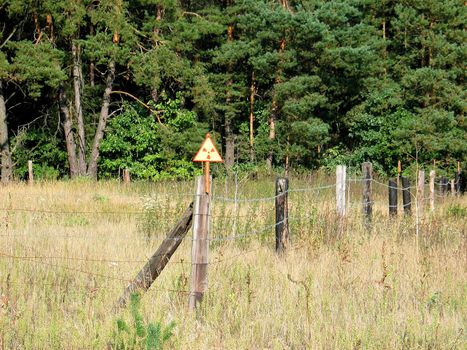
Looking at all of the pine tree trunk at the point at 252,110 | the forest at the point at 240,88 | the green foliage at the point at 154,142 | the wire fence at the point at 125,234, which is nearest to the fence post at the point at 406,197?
the wire fence at the point at 125,234

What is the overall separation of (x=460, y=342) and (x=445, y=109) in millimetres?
32534

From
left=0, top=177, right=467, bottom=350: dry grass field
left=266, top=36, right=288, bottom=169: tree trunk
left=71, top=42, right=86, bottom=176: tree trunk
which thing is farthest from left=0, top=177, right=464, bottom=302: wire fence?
left=266, top=36, right=288, bottom=169: tree trunk

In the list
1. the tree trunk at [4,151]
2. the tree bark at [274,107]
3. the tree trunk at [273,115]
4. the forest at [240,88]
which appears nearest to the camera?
the tree trunk at [4,151]

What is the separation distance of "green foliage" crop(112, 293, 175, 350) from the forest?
24.8 metres

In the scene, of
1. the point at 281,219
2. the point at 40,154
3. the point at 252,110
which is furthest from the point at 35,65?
the point at 281,219

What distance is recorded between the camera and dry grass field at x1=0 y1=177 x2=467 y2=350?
599cm

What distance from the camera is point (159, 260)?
6.77m

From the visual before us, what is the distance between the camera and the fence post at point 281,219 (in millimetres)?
9578

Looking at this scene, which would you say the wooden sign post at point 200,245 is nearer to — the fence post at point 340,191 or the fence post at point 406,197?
the fence post at point 340,191

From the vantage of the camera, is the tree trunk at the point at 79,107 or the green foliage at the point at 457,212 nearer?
the green foliage at the point at 457,212

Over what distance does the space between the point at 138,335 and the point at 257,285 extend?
2287 mm

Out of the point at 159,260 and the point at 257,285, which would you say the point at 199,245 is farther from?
the point at 257,285

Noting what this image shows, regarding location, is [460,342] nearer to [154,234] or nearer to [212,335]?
[212,335]

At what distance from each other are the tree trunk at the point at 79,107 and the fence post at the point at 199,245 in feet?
83.7
